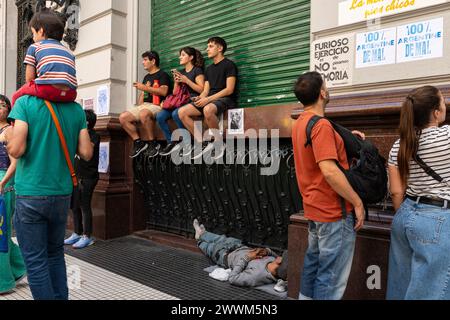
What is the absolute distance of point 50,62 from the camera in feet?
9.16

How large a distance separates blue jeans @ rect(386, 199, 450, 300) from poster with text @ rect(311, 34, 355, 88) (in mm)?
1670

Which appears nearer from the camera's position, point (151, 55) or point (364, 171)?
point (364, 171)

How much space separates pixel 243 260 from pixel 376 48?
2384 millimetres

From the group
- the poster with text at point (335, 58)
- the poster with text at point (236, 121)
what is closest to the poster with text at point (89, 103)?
the poster with text at point (236, 121)

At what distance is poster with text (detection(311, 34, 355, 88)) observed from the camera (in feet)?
A: 12.9

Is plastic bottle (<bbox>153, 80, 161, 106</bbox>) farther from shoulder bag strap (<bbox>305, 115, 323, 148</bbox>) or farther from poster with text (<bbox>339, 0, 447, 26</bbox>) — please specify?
shoulder bag strap (<bbox>305, 115, 323, 148</bbox>)

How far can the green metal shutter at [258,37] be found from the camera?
16.2 ft

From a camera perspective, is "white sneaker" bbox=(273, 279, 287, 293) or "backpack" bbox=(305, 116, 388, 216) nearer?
"backpack" bbox=(305, 116, 388, 216)

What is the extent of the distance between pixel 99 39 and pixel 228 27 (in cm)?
231

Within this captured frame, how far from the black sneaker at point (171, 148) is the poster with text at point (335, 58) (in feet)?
7.40

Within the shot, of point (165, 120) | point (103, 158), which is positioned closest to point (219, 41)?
point (165, 120)

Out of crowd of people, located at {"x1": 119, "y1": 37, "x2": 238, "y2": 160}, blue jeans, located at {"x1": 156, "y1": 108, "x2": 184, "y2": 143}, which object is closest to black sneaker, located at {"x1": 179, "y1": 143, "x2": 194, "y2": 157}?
crowd of people, located at {"x1": 119, "y1": 37, "x2": 238, "y2": 160}

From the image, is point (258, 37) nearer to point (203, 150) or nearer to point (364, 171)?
point (203, 150)

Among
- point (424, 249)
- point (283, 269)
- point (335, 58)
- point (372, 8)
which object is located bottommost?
point (283, 269)
